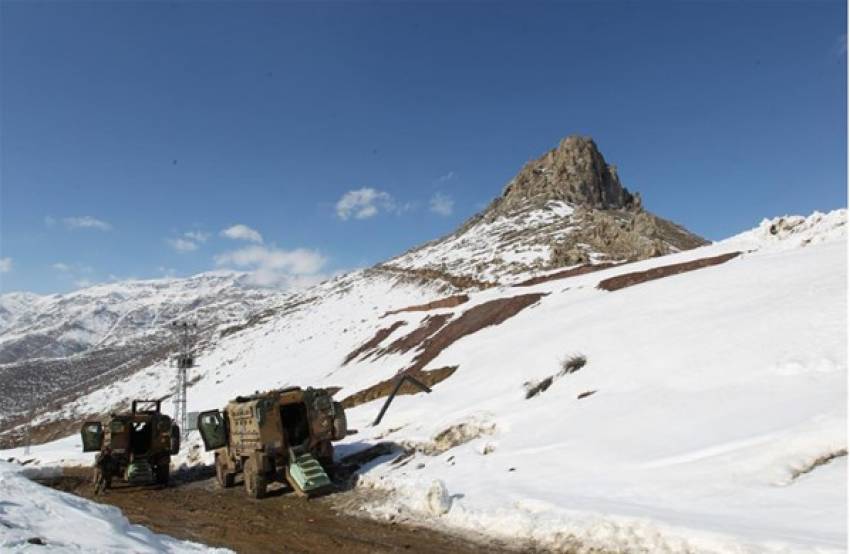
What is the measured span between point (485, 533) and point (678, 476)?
3.81 m

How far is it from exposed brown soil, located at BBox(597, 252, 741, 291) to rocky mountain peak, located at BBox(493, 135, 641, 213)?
86.7m

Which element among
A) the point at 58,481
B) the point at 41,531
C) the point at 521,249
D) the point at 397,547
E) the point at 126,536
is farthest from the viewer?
the point at 521,249

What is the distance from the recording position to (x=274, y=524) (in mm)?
12969

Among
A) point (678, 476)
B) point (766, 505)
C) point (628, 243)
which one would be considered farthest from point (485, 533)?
point (628, 243)

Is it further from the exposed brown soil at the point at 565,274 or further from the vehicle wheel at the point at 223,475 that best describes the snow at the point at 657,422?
the exposed brown soil at the point at 565,274

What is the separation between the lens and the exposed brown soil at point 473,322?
31.7 metres

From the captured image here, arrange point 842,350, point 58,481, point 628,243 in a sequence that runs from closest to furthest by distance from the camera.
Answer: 1. point 842,350
2. point 58,481
3. point 628,243

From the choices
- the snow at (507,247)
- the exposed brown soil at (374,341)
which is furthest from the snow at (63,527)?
the snow at (507,247)

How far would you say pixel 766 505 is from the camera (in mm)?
8984

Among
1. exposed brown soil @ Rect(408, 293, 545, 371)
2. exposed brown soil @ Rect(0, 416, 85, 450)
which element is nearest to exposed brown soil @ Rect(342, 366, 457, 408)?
exposed brown soil @ Rect(408, 293, 545, 371)

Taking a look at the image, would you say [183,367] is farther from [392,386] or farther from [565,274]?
[565,274]

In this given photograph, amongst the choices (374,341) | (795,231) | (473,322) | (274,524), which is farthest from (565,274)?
(274,524)

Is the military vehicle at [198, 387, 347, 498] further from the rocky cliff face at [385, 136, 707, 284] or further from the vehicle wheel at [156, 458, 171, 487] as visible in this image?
the rocky cliff face at [385, 136, 707, 284]

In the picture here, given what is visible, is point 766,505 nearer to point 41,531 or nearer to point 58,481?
point 41,531
